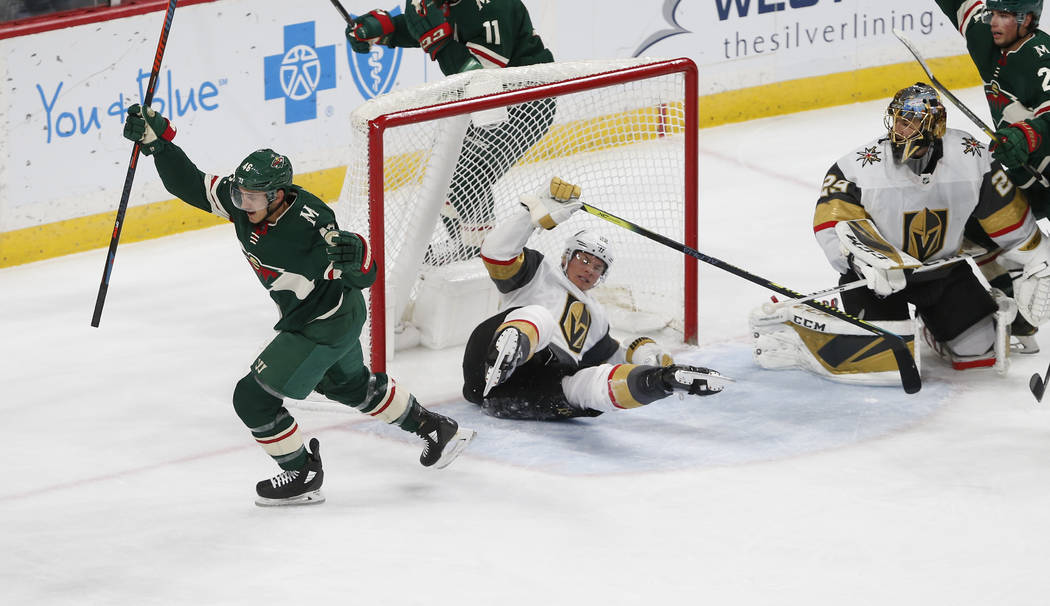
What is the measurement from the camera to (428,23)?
6016mm

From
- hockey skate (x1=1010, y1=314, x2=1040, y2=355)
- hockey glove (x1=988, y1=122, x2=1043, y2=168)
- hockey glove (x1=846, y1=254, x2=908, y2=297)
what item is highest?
hockey glove (x1=988, y1=122, x2=1043, y2=168)

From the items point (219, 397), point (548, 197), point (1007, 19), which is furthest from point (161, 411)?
point (1007, 19)

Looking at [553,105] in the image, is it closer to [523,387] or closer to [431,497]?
[523,387]

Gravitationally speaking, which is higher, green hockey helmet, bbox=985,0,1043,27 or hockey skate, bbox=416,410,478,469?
green hockey helmet, bbox=985,0,1043,27

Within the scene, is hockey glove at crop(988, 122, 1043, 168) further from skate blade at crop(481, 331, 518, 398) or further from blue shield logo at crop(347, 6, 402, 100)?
blue shield logo at crop(347, 6, 402, 100)

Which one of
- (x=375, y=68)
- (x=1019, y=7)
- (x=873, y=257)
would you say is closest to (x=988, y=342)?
(x=873, y=257)

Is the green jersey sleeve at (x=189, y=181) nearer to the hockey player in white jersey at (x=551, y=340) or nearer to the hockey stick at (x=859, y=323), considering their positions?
the hockey player in white jersey at (x=551, y=340)

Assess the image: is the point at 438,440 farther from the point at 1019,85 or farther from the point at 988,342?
the point at 1019,85

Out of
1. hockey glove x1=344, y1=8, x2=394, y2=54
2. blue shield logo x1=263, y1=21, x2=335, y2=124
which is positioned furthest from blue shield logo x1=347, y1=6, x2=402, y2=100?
A: hockey glove x1=344, y1=8, x2=394, y2=54

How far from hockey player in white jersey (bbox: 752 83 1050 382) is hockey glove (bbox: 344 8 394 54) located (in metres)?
1.70

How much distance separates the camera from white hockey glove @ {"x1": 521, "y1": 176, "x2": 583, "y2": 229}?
195 inches

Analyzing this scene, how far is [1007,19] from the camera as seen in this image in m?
5.52

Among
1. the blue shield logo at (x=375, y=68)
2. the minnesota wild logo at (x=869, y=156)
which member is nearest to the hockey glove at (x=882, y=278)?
the minnesota wild logo at (x=869, y=156)

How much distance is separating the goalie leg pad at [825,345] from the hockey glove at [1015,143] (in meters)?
0.59
